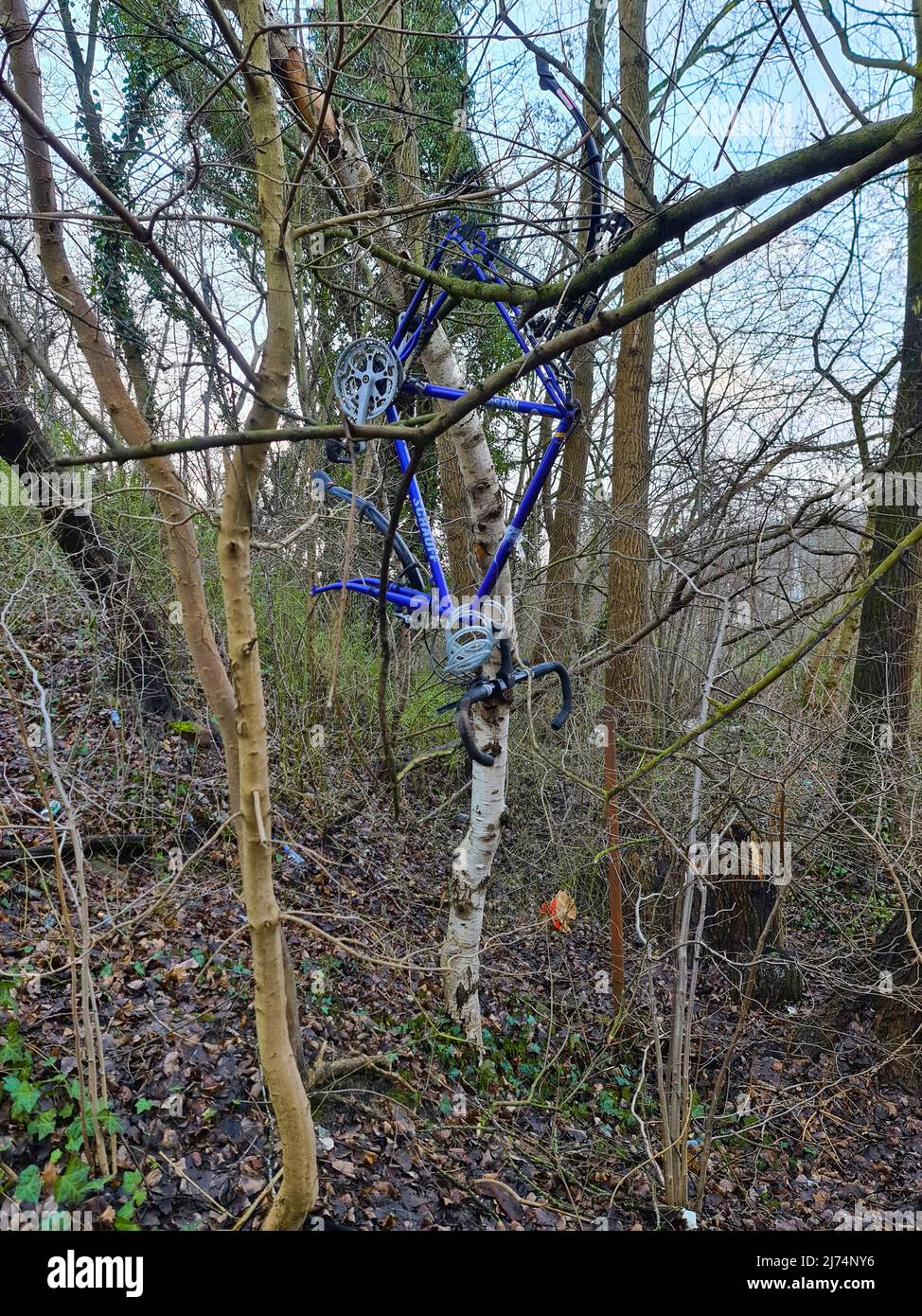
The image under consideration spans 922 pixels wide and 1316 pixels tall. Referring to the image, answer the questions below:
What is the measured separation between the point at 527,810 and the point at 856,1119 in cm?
284

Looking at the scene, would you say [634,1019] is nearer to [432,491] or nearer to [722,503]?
[722,503]

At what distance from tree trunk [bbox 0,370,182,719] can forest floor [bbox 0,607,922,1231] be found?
307mm

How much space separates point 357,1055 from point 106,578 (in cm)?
340

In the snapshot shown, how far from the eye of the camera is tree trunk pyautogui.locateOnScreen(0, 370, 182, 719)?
4.75 meters

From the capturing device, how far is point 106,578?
5.12 metres
